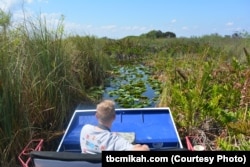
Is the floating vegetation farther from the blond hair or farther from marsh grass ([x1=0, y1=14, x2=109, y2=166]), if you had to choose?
the blond hair

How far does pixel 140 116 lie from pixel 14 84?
2168 millimetres

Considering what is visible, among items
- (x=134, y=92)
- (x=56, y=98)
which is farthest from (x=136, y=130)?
(x=134, y=92)

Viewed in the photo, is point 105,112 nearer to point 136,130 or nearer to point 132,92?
point 136,130

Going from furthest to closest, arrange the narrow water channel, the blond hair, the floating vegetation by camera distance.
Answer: the floating vegetation < the narrow water channel < the blond hair

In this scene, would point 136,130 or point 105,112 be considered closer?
point 105,112

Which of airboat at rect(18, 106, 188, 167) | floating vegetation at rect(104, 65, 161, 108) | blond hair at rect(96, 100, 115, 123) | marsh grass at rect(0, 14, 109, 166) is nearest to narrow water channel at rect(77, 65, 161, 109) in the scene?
floating vegetation at rect(104, 65, 161, 108)

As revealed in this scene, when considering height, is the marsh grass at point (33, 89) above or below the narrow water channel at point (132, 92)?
above

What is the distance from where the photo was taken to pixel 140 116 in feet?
19.1

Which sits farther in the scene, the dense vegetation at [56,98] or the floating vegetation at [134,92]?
the floating vegetation at [134,92]

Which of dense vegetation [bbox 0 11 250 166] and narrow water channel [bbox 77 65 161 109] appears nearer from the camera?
dense vegetation [bbox 0 11 250 166]

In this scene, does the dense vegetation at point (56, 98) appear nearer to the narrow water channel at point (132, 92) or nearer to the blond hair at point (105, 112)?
the narrow water channel at point (132, 92)

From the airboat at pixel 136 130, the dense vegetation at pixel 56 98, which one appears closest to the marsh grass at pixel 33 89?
the dense vegetation at pixel 56 98

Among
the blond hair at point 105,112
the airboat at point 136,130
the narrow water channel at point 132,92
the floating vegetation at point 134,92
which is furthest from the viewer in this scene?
the floating vegetation at point 134,92

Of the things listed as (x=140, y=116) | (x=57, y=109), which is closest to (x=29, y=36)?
(x=57, y=109)
